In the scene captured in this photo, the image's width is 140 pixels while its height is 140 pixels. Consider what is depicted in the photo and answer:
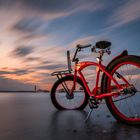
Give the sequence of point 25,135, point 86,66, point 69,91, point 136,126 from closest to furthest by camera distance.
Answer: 1. point 25,135
2. point 136,126
3. point 86,66
4. point 69,91

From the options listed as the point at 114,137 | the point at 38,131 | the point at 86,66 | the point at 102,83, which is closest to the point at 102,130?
the point at 114,137

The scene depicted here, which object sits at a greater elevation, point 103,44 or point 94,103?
point 103,44

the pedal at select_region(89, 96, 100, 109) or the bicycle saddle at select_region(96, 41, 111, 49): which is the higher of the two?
the bicycle saddle at select_region(96, 41, 111, 49)

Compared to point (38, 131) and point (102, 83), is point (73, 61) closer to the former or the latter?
point (102, 83)

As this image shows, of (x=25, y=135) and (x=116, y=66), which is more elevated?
(x=116, y=66)

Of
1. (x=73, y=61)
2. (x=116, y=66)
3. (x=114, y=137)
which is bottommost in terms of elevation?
(x=114, y=137)

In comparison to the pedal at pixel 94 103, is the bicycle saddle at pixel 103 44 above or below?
above

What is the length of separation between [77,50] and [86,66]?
531 mm

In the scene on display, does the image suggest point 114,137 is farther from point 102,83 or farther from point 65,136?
point 102,83

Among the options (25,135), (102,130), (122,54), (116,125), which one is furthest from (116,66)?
(25,135)

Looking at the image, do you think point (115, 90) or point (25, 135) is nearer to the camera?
point (25, 135)

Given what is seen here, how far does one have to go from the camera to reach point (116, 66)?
474cm

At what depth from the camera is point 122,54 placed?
4660 mm

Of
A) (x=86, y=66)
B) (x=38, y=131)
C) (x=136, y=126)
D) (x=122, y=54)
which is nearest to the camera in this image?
(x=38, y=131)
